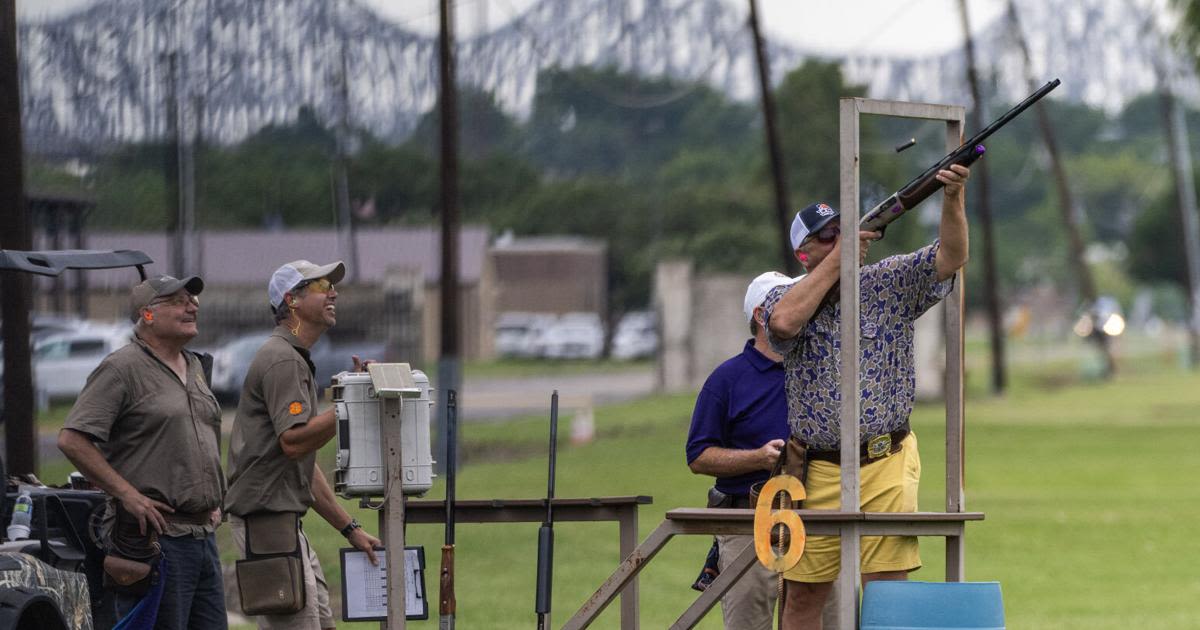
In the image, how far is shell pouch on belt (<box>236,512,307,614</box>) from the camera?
7305mm

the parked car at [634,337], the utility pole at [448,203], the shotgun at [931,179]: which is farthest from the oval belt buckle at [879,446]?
the parked car at [634,337]

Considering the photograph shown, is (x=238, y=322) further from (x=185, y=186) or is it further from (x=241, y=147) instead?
(x=185, y=186)

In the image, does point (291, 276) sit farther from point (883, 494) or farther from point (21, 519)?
→ point (883, 494)

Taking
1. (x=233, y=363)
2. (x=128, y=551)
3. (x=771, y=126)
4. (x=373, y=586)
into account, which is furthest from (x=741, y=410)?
(x=771, y=126)

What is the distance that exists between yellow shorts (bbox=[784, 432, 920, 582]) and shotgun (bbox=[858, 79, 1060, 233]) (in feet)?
2.78

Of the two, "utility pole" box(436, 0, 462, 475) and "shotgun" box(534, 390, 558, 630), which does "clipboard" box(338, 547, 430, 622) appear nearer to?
"shotgun" box(534, 390, 558, 630)

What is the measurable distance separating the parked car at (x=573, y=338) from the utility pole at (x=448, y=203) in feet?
115

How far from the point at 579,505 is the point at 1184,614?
6.90 metres

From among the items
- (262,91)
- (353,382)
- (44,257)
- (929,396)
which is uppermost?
(262,91)

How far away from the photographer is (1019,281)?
145625 millimetres

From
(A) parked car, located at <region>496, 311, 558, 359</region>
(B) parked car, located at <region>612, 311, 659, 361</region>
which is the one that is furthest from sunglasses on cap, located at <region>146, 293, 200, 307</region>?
(B) parked car, located at <region>612, 311, 659, 361</region>

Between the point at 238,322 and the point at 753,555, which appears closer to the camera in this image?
the point at 753,555

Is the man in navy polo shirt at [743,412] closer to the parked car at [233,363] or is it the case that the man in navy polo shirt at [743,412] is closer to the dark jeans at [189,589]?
the dark jeans at [189,589]

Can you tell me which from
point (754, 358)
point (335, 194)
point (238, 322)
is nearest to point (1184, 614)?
point (754, 358)
